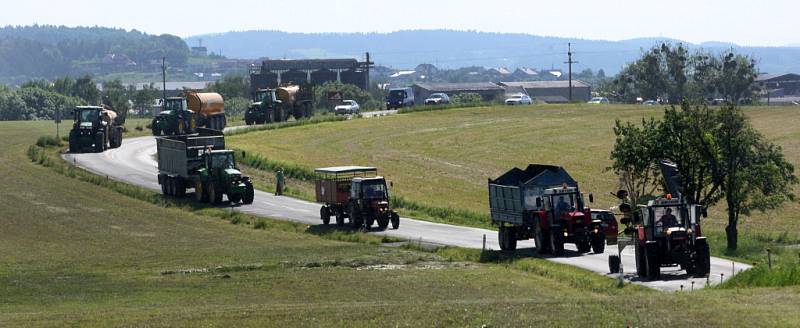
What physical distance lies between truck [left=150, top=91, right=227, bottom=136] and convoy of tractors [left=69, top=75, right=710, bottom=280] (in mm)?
26133

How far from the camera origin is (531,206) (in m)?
45.1

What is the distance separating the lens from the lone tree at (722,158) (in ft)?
174

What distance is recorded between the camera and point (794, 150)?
301 feet

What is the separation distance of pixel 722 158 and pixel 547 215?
12377 mm

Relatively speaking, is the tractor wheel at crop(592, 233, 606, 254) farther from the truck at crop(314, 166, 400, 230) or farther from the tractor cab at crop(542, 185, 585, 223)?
the truck at crop(314, 166, 400, 230)

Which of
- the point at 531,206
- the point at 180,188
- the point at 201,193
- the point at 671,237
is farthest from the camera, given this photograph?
the point at 180,188

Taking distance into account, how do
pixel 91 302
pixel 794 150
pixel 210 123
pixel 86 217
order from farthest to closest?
pixel 210 123
pixel 794 150
pixel 86 217
pixel 91 302

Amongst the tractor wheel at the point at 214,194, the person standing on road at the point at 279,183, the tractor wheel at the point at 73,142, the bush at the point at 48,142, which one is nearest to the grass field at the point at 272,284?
the tractor wheel at the point at 214,194

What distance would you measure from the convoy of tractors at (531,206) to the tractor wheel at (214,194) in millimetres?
48

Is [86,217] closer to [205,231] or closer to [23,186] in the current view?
[205,231]

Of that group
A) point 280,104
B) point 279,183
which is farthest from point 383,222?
point 280,104

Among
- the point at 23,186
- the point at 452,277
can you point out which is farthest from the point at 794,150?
the point at 452,277

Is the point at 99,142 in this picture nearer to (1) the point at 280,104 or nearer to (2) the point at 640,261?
(1) the point at 280,104

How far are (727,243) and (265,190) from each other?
29.9 m
